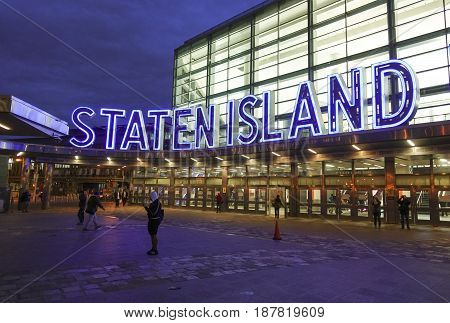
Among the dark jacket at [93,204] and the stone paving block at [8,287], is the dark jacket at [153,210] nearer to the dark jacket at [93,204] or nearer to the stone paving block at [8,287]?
the stone paving block at [8,287]

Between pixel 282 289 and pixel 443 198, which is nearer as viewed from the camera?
pixel 282 289

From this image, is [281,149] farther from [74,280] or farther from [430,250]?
[74,280]

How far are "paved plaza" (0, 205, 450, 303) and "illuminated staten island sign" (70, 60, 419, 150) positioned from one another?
29.7 ft

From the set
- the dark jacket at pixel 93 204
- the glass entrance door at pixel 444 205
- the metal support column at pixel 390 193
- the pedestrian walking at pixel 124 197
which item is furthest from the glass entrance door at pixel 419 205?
the pedestrian walking at pixel 124 197

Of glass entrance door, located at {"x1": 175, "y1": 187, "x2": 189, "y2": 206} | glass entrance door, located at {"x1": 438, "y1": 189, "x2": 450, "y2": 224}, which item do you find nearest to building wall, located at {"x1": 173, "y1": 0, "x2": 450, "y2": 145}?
glass entrance door, located at {"x1": 438, "y1": 189, "x2": 450, "y2": 224}

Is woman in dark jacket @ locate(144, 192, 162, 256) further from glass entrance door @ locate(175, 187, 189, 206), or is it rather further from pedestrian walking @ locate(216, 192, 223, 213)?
glass entrance door @ locate(175, 187, 189, 206)

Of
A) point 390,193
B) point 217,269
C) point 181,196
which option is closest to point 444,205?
point 390,193

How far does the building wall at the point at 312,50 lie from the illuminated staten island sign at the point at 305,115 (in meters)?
2.72

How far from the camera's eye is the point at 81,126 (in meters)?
31.9

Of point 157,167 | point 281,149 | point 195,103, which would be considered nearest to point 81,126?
point 157,167

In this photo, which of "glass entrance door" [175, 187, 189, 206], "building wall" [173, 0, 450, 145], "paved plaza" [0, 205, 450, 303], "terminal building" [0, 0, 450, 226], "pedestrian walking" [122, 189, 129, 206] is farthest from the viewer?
"pedestrian walking" [122, 189, 129, 206]

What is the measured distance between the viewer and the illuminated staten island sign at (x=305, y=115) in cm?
2020

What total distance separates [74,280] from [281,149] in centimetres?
1722

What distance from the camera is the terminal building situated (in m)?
20.4
